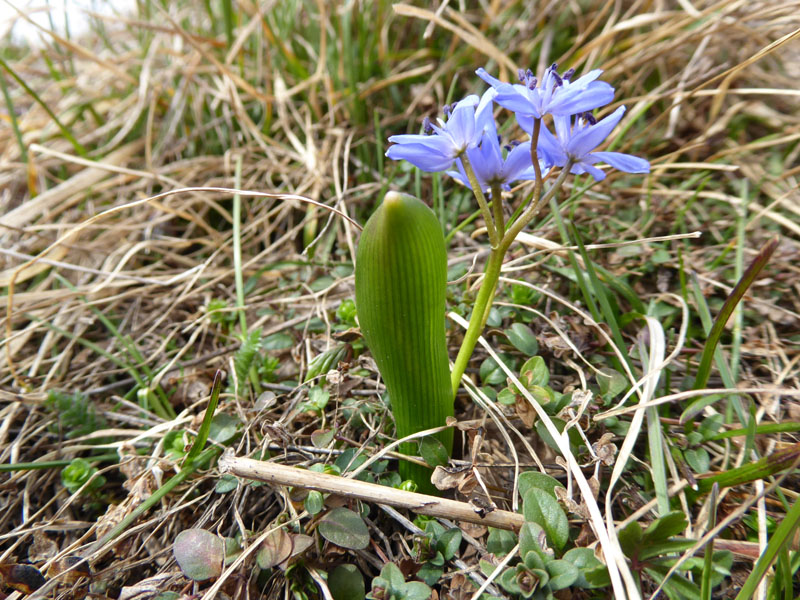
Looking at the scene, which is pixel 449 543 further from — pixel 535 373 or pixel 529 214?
pixel 529 214

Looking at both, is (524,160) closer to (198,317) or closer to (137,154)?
(198,317)

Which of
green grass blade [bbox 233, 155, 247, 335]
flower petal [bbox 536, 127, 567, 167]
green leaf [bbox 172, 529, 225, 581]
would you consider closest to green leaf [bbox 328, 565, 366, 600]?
green leaf [bbox 172, 529, 225, 581]

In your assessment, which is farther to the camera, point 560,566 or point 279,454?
point 279,454

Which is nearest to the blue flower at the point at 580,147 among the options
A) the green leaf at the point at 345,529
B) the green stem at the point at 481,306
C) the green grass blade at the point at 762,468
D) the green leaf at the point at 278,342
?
the green stem at the point at 481,306

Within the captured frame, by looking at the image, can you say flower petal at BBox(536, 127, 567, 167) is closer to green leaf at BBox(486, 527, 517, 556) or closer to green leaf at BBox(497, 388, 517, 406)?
green leaf at BBox(497, 388, 517, 406)

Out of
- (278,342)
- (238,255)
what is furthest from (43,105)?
(278,342)

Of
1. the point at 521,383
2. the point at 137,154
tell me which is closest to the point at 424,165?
the point at 521,383
